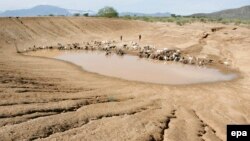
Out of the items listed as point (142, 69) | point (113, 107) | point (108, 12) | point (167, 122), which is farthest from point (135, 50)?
point (108, 12)

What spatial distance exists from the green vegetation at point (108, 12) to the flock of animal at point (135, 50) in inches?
1160

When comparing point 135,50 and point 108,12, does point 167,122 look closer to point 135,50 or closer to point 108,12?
point 135,50

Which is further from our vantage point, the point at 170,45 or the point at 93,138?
the point at 170,45

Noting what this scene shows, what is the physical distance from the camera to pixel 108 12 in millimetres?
72125

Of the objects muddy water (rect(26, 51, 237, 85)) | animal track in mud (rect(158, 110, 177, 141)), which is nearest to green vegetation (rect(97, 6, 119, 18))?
muddy water (rect(26, 51, 237, 85))

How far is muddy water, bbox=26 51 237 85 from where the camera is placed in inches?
966

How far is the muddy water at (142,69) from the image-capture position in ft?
80.5

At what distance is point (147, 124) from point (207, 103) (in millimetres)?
5761

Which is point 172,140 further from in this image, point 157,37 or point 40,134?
point 157,37

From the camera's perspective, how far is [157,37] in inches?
1825

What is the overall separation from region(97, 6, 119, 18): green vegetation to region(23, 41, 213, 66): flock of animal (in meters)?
29.5

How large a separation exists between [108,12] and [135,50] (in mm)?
35986

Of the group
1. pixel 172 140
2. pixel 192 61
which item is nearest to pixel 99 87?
pixel 172 140

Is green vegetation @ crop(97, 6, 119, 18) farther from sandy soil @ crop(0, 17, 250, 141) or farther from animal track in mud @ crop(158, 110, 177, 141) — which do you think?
animal track in mud @ crop(158, 110, 177, 141)
